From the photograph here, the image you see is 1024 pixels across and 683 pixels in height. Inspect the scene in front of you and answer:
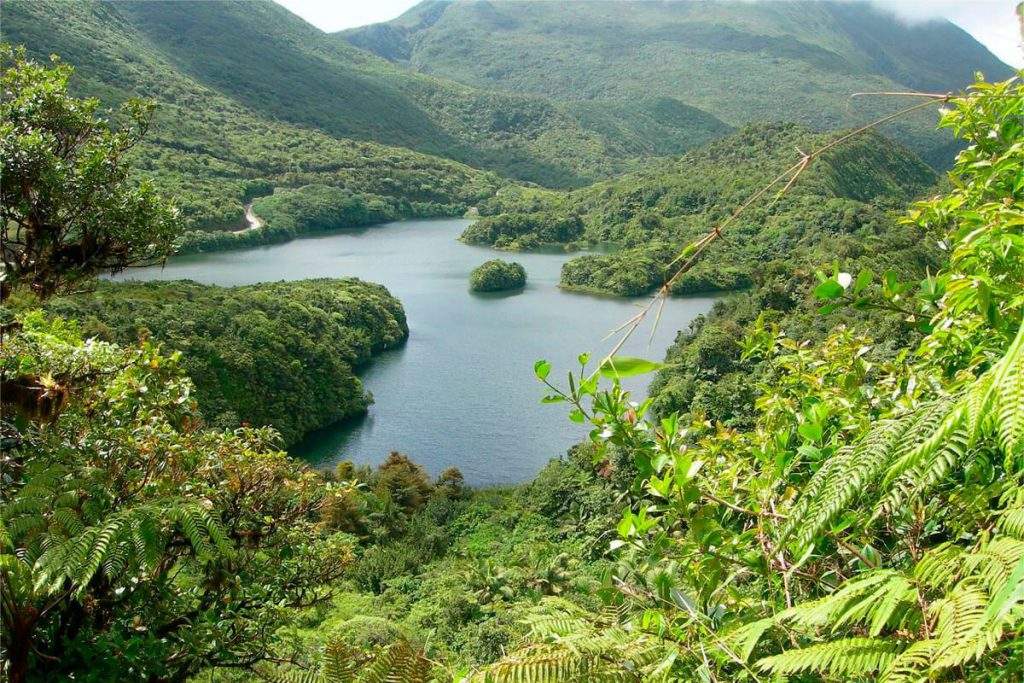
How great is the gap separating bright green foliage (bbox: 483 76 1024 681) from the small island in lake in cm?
4085

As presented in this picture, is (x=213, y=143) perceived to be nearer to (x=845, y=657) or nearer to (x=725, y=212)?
(x=725, y=212)

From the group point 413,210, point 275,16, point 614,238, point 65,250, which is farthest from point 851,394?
point 275,16

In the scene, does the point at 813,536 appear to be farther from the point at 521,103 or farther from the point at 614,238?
the point at 521,103

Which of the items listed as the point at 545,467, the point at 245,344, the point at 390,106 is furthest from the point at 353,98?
the point at 545,467

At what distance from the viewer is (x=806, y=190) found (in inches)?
2000

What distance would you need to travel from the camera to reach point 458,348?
32156mm

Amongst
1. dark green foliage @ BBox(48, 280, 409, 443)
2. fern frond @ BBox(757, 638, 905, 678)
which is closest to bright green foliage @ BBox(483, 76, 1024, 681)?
fern frond @ BBox(757, 638, 905, 678)

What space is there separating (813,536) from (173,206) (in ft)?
15.7

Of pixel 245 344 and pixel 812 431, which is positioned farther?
pixel 245 344

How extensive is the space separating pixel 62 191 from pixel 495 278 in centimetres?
3892

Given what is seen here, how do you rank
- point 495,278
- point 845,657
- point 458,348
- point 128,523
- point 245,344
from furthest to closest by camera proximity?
point 495,278 → point 458,348 → point 245,344 → point 128,523 → point 845,657

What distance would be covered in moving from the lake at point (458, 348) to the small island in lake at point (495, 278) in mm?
844

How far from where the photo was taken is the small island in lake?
42.5 meters

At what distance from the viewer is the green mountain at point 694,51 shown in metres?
141
